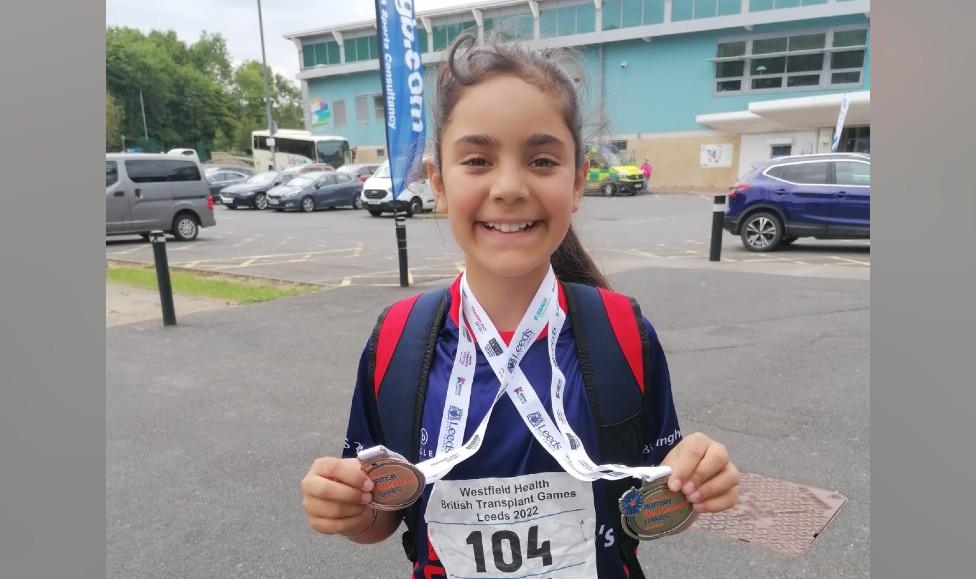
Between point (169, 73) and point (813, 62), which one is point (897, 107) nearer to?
point (813, 62)

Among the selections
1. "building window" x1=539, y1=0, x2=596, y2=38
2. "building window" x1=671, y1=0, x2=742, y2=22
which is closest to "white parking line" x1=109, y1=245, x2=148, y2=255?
"building window" x1=539, y1=0, x2=596, y2=38

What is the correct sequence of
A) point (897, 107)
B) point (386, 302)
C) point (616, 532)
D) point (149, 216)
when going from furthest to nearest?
1. point (149, 216)
2. point (386, 302)
3. point (616, 532)
4. point (897, 107)

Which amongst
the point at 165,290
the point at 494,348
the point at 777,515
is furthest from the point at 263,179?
the point at 494,348

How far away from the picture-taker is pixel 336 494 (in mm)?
1126

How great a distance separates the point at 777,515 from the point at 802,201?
32.2 feet

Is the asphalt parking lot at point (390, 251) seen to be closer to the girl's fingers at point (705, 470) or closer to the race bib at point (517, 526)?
the race bib at point (517, 526)

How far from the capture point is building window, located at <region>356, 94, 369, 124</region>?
4841 centimetres

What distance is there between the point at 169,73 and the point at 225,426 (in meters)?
79.6

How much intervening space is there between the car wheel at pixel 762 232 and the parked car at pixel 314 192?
16.7 meters

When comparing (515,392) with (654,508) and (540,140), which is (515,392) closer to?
(654,508)

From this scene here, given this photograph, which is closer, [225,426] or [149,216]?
[225,426]

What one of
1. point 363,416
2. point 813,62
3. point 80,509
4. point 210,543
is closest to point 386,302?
point 210,543

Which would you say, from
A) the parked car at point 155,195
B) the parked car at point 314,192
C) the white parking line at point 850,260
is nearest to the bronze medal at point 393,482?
the white parking line at point 850,260

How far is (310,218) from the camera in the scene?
22469 millimetres
